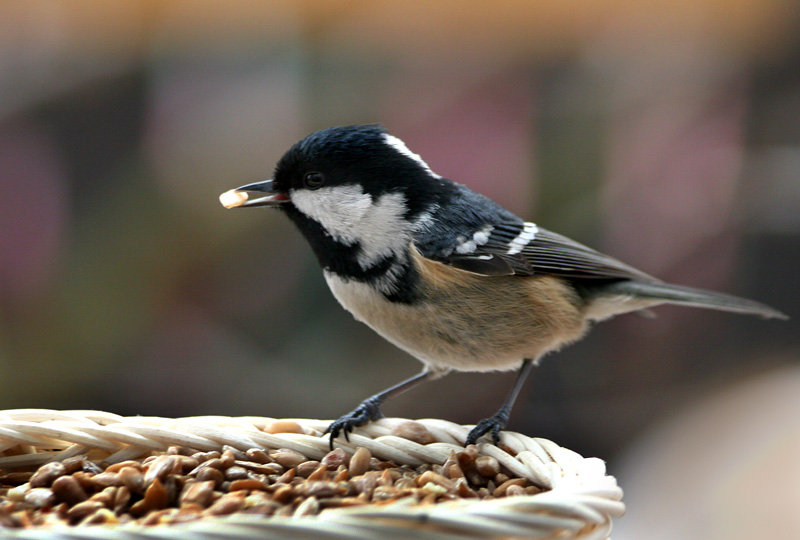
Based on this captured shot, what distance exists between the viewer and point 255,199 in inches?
44.3

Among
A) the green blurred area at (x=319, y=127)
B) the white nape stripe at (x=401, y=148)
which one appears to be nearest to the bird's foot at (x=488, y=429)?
the white nape stripe at (x=401, y=148)

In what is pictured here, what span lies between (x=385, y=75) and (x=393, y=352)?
79 cm

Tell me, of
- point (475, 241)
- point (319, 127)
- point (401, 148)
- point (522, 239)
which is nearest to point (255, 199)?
point (401, 148)

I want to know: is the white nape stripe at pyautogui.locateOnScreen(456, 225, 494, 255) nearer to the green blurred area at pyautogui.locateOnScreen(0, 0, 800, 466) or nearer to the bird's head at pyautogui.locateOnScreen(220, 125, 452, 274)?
the bird's head at pyautogui.locateOnScreen(220, 125, 452, 274)

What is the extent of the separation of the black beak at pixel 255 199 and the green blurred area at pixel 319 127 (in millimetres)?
882

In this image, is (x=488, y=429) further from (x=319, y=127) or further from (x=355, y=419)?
(x=319, y=127)

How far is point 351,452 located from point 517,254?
423mm

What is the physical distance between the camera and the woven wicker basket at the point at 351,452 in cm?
61

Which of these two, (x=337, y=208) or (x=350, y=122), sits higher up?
(x=350, y=122)

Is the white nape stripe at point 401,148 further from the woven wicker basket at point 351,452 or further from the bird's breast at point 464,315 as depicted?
the woven wicker basket at point 351,452

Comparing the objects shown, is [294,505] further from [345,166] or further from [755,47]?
[755,47]

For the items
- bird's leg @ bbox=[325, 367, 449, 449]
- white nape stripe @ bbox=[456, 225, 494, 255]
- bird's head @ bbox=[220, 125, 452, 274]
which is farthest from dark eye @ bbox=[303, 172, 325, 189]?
bird's leg @ bbox=[325, 367, 449, 449]

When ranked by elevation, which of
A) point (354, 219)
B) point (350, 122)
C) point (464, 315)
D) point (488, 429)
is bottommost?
point (488, 429)

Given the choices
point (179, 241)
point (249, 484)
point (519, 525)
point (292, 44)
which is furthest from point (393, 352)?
point (519, 525)
